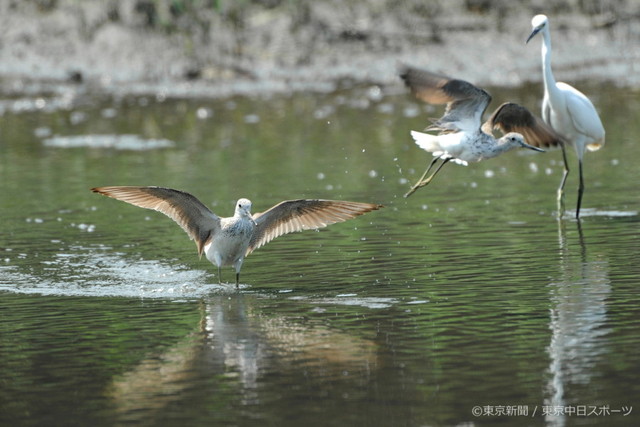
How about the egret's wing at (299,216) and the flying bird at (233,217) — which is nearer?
the flying bird at (233,217)

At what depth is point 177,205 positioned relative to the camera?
37.7 ft

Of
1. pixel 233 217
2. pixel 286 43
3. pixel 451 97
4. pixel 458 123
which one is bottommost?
pixel 233 217

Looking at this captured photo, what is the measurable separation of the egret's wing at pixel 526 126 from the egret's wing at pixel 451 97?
767 mm

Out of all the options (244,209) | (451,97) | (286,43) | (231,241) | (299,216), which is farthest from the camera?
(286,43)

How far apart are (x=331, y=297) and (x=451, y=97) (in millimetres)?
3237

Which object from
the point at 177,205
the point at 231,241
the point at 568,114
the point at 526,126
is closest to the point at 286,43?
A: the point at 568,114

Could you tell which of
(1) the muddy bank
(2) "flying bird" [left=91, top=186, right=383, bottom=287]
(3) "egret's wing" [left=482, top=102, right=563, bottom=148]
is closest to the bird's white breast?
(2) "flying bird" [left=91, top=186, right=383, bottom=287]

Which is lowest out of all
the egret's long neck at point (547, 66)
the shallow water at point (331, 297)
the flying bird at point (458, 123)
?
the shallow water at point (331, 297)

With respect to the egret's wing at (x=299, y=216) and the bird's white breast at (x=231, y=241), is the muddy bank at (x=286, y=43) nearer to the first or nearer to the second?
the egret's wing at (x=299, y=216)

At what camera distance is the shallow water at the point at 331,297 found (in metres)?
7.78

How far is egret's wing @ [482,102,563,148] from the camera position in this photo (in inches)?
548

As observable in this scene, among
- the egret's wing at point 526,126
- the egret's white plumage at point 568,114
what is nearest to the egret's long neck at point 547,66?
the egret's white plumage at point 568,114

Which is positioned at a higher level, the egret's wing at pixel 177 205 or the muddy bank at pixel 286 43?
the muddy bank at pixel 286 43

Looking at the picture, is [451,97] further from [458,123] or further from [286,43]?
[286,43]
